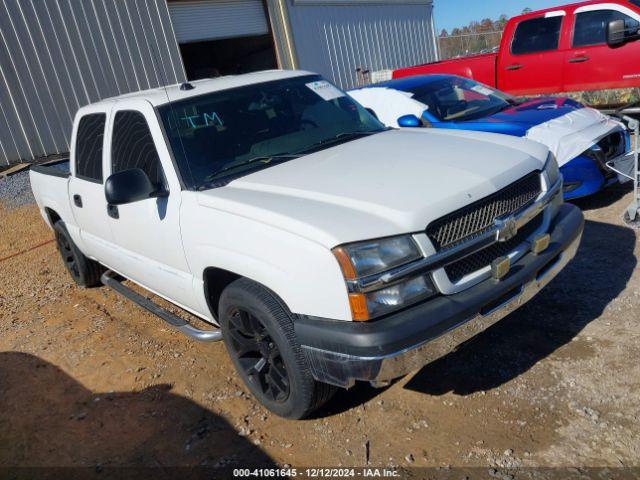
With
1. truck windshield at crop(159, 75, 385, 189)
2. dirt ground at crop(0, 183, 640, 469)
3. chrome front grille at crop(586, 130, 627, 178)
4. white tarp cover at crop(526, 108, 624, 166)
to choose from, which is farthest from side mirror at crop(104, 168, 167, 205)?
chrome front grille at crop(586, 130, 627, 178)

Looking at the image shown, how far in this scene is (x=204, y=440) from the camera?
317cm

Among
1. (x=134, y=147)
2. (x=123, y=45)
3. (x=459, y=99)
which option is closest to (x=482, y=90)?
(x=459, y=99)

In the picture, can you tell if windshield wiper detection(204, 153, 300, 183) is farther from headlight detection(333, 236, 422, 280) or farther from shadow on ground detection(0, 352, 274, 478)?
shadow on ground detection(0, 352, 274, 478)

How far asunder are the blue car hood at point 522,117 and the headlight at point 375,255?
3.41 meters

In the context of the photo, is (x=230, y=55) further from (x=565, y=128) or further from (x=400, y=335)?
(x=400, y=335)

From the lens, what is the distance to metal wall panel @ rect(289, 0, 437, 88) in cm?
1574

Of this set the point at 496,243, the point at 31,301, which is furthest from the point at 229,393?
the point at 31,301

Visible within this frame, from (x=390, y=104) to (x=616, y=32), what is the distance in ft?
9.08

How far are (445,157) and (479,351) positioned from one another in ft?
4.17

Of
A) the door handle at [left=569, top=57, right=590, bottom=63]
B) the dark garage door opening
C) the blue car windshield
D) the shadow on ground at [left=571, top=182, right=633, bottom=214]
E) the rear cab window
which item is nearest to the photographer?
the shadow on ground at [left=571, top=182, right=633, bottom=214]

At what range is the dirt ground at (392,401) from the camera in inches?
108

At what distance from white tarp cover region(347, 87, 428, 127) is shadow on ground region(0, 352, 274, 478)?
4044mm

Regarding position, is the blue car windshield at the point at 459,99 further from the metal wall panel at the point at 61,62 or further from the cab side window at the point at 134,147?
the metal wall panel at the point at 61,62

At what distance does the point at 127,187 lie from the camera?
327 cm
